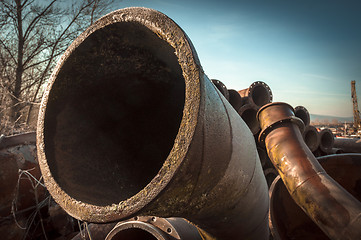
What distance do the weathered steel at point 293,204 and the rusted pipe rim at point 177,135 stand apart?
164 centimetres

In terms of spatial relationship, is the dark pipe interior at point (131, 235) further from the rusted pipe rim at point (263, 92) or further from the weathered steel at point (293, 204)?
the rusted pipe rim at point (263, 92)

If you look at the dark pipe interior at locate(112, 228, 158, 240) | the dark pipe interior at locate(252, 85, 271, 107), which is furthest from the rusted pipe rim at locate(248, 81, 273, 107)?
the dark pipe interior at locate(112, 228, 158, 240)

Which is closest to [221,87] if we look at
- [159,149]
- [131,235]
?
[159,149]

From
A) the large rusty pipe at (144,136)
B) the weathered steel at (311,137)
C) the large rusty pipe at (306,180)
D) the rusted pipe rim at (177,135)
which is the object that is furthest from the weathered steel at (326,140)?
the rusted pipe rim at (177,135)

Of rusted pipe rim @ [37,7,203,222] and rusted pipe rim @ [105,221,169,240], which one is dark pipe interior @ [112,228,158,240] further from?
rusted pipe rim @ [37,7,203,222]

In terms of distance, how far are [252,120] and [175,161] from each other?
3.17 m

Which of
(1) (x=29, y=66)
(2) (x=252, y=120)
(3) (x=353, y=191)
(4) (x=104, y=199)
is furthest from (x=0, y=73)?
(3) (x=353, y=191)

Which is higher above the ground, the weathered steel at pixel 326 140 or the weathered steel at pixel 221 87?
the weathered steel at pixel 221 87

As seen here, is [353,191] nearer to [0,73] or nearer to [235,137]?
[235,137]

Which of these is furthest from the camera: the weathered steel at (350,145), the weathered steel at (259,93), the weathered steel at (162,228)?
the weathered steel at (350,145)

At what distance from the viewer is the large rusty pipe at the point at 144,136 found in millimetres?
807

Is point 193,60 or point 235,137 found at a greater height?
point 193,60

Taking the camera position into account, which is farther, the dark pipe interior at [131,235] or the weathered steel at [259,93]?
the weathered steel at [259,93]

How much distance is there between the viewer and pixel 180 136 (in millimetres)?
783
